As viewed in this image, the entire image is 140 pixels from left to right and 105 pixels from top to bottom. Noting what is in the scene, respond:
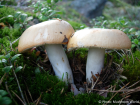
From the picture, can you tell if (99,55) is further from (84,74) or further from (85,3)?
(85,3)

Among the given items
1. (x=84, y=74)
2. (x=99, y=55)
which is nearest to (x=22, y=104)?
(x=84, y=74)

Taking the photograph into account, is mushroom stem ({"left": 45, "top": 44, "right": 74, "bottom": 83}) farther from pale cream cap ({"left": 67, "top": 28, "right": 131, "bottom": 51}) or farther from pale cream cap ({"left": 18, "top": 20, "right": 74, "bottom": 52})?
pale cream cap ({"left": 67, "top": 28, "right": 131, "bottom": 51})

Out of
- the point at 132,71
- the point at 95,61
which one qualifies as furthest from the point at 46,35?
the point at 132,71

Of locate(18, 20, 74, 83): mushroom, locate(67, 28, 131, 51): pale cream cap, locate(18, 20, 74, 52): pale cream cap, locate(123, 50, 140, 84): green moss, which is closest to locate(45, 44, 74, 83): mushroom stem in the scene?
locate(18, 20, 74, 83): mushroom

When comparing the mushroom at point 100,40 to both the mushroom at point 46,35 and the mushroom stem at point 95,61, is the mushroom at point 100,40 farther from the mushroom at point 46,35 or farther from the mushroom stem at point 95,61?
the mushroom stem at point 95,61

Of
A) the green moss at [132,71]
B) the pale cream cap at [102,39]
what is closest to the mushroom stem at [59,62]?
the pale cream cap at [102,39]

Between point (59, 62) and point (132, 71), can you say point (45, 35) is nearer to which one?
point (59, 62)

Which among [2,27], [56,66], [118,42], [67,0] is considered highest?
[67,0]
